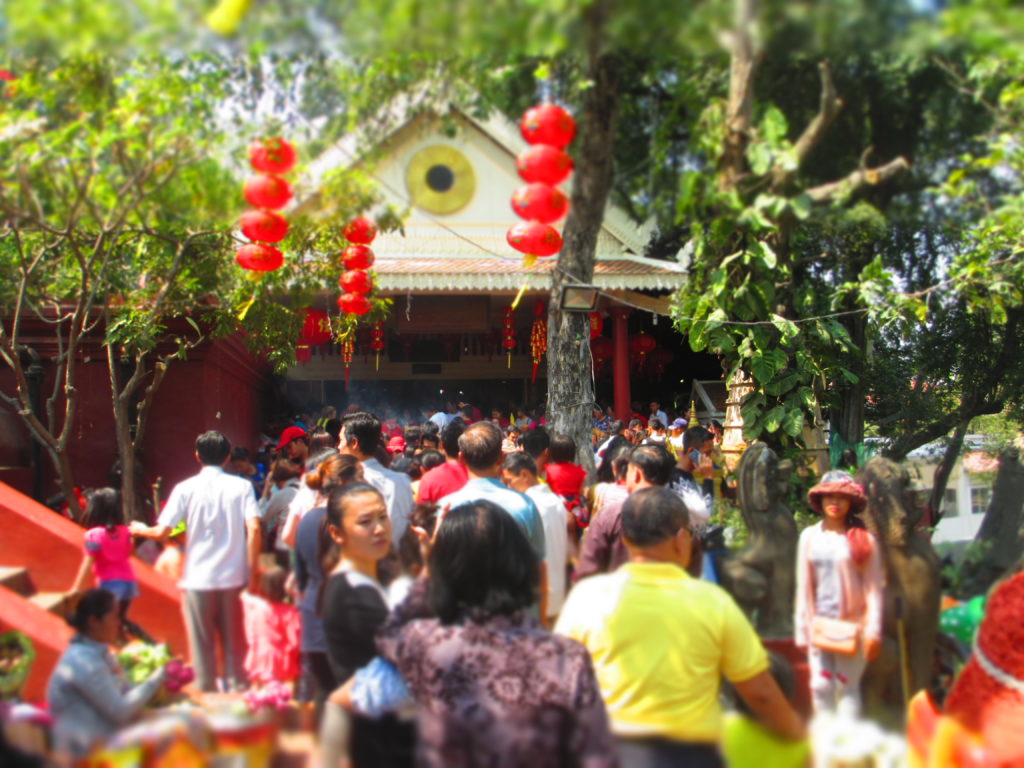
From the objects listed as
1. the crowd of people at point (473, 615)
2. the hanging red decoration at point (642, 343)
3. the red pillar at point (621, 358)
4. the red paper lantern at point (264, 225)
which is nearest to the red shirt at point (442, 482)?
the crowd of people at point (473, 615)

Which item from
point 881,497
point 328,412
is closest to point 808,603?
point 881,497

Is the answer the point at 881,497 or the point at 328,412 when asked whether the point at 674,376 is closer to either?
the point at 328,412

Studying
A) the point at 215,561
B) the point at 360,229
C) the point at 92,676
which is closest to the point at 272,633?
the point at 215,561

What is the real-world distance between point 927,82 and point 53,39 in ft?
10.3

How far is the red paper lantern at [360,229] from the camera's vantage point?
3.97 meters

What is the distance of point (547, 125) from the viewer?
351cm

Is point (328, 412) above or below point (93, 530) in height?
above

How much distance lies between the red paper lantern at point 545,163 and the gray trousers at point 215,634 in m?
2.03

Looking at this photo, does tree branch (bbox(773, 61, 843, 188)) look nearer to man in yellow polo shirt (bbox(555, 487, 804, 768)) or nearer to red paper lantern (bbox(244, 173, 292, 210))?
man in yellow polo shirt (bbox(555, 487, 804, 768))

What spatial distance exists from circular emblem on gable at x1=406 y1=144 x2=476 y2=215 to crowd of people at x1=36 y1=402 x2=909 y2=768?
1124 millimetres

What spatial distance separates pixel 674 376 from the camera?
14195 millimetres

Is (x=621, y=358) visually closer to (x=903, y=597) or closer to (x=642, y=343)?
(x=642, y=343)

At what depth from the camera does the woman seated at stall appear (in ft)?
9.36

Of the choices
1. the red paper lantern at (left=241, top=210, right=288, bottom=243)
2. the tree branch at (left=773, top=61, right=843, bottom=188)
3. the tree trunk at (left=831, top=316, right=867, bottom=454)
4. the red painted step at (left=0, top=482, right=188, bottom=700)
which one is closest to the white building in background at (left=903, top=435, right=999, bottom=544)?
the tree branch at (left=773, top=61, right=843, bottom=188)
